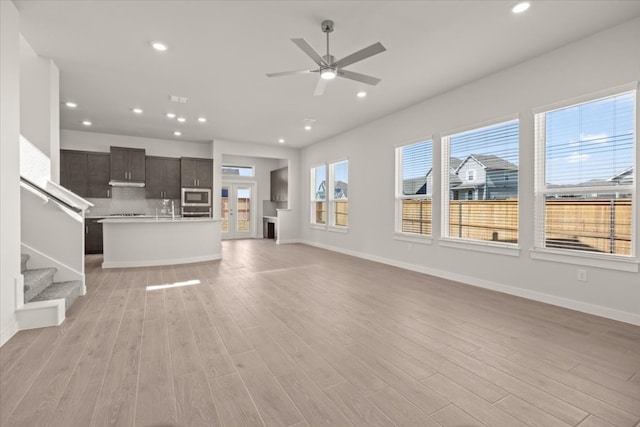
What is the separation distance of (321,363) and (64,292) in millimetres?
3111

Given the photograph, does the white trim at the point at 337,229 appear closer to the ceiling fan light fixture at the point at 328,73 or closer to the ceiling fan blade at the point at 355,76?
the ceiling fan blade at the point at 355,76

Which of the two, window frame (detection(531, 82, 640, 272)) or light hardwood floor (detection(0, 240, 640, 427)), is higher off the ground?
window frame (detection(531, 82, 640, 272))

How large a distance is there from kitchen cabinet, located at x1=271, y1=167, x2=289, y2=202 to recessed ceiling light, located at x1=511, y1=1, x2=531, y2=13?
7.50 metres

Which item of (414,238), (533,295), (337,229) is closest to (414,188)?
(414,238)

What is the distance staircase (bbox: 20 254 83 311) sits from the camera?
3059 mm

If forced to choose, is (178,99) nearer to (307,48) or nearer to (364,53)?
(307,48)

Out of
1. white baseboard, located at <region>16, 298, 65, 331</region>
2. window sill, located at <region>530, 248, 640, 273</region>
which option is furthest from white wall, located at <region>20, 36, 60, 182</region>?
window sill, located at <region>530, 248, 640, 273</region>

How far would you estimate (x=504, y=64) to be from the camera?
150 inches

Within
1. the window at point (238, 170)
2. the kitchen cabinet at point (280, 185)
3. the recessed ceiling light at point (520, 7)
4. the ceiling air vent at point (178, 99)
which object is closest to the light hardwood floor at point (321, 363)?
the recessed ceiling light at point (520, 7)

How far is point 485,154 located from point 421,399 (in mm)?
3688

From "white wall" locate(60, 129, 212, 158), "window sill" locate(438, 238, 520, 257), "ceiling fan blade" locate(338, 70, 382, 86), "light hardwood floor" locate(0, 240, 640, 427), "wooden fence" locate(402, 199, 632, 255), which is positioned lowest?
"light hardwood floor" locate(0, 240, 640, 427)

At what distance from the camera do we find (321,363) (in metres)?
2.18

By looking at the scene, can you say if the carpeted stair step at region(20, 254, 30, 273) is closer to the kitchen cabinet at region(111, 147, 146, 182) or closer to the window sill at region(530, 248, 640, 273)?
the kitchen cabinet at region(111, 147, 146, 182)

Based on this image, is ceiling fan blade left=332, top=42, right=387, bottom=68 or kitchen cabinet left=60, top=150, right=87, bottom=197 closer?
ceiling fan blade left=332, top=42, right=387, bottom=68
